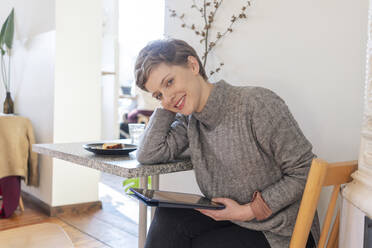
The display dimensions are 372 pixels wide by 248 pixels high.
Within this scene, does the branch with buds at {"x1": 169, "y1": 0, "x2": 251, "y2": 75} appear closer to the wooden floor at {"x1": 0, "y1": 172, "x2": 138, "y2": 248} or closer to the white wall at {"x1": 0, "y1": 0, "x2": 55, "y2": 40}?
the wooden floor at {"x1": 0, "y1": 172, "x2": 138, "y2": 248}

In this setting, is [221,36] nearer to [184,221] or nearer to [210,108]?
[210,108]

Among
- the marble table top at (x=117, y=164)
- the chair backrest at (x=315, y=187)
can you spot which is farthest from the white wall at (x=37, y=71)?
the chair backrest at (x=315, y=187)

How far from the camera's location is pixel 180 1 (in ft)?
6.39

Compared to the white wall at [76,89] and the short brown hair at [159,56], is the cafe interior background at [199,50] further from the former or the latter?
the short brown hair at [159,56]

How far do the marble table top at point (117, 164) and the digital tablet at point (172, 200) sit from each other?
0.21 feet

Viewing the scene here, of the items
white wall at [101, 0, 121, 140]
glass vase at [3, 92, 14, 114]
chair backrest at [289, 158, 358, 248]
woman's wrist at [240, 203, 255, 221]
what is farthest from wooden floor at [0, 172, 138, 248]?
white wall at [101, 0, 121, 140]

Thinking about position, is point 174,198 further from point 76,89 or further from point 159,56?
point 76,89

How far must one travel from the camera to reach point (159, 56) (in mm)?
1155

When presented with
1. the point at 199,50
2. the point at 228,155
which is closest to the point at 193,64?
the point at 228,155

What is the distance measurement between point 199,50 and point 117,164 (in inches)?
35.7

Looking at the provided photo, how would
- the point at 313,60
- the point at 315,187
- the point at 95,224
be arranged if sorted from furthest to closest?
1. the point at 95,224
2. the point at 313,60
3. the point at 315,187

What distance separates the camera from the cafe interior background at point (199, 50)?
51.4 inches

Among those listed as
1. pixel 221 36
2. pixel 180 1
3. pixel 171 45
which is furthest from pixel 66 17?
pixel 171 45

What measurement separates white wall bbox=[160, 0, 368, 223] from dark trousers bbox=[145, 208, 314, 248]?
44 cm
